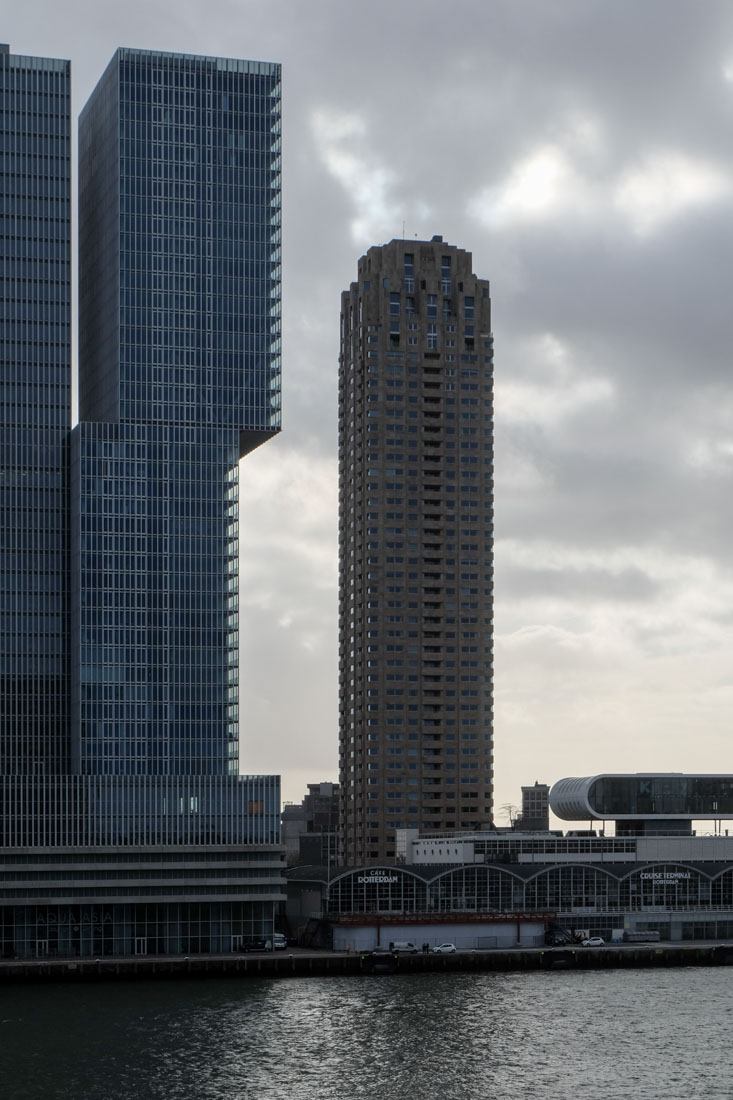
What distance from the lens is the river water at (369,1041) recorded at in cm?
13362

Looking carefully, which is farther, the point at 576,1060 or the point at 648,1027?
the point at 648,1027

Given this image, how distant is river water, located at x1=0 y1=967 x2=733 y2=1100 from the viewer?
438ft

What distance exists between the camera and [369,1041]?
15425 cm

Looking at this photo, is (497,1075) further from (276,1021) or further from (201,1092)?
(276,1021)

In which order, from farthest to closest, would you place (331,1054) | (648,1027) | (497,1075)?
(648,1027) → (331,1054) → (497,1075)

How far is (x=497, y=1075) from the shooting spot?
13862 centimetres

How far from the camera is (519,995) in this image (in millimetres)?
186500

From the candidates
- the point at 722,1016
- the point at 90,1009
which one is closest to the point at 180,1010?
the point at 90,1009

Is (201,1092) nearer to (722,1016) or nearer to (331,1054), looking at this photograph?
(331,1054)

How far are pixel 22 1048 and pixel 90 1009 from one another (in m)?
24.6

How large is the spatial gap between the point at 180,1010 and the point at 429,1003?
24.5m

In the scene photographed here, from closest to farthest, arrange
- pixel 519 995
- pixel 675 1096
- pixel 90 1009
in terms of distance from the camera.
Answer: pixel 675 1096, pixel 90 1009, pixel 519 995

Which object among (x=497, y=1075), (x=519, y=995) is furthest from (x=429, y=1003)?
(x=497, y=1075)

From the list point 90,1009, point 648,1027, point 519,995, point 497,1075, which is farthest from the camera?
point 519,995
